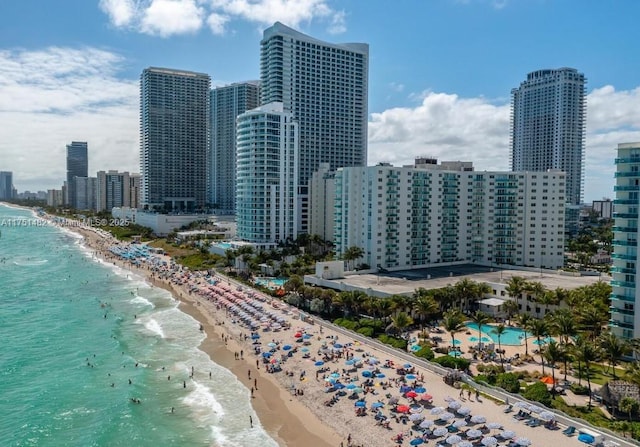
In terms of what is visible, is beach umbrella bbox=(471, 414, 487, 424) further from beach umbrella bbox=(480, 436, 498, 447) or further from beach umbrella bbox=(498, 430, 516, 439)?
beach umbrella bbox=(480, 436, 498, 447)

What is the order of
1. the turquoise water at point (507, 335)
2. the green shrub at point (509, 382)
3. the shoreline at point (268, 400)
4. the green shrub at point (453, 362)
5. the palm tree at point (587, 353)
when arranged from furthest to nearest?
the turquoise water at point (507, 335) → the green shrub at point (453, 362) → the green shrub at point (509, 382) → the palm tree at point (587, 353) → the shoreline at point (268, 400)

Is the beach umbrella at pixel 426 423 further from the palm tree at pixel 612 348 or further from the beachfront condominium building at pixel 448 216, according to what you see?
the beachfront condominium building at pixel 448 216

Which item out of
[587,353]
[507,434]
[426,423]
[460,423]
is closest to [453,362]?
[587,353]

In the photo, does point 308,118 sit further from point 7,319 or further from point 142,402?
point 142,402

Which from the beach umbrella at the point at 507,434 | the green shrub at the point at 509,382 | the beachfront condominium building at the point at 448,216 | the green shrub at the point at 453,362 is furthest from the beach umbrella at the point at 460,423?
the beachfront condominium building at the point at 448,216

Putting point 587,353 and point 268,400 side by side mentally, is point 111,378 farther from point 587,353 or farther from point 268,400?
point 587,353

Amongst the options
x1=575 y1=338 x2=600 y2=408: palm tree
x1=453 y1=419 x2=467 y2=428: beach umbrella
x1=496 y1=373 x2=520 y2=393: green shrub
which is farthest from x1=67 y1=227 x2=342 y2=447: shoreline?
x1=575 y1=338 x2=600 y2=408: palm tree
